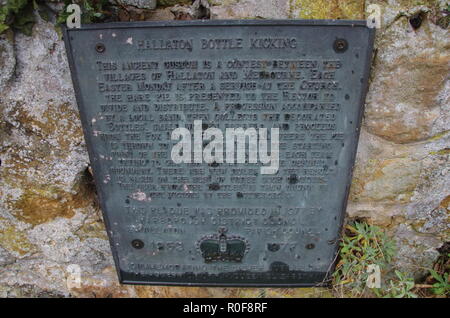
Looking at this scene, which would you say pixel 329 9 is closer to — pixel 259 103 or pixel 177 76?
pixel 259 103

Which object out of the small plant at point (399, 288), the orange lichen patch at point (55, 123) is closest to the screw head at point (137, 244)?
the orange lichen patch at point (55, 123)

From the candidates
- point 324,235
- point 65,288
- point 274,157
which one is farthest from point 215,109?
point 65,288

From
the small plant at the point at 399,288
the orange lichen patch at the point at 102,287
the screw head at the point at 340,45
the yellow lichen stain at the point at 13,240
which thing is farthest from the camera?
the orange lichen patch at the point at 102,287

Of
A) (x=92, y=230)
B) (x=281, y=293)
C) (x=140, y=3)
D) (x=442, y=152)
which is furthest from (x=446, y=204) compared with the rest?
(x=92, y=230)

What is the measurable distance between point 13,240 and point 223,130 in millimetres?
1158

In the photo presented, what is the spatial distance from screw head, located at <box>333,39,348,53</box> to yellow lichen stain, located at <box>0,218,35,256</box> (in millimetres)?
1584

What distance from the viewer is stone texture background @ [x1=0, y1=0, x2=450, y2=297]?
1286 mm

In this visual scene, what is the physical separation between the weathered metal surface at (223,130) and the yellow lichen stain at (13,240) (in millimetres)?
448

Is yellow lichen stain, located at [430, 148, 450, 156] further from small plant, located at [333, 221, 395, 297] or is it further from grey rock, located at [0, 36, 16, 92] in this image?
grey rock, located at [0, 36, 16, 92]

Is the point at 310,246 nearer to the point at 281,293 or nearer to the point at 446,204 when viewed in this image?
the point at 281,293

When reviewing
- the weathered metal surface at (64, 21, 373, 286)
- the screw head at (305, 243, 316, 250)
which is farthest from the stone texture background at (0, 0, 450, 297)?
the screw head at (305, 243, 316, 250)

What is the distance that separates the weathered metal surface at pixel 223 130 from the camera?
4.08ft

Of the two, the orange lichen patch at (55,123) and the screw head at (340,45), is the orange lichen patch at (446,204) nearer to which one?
the screw head at (340,45)

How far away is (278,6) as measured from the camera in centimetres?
128
